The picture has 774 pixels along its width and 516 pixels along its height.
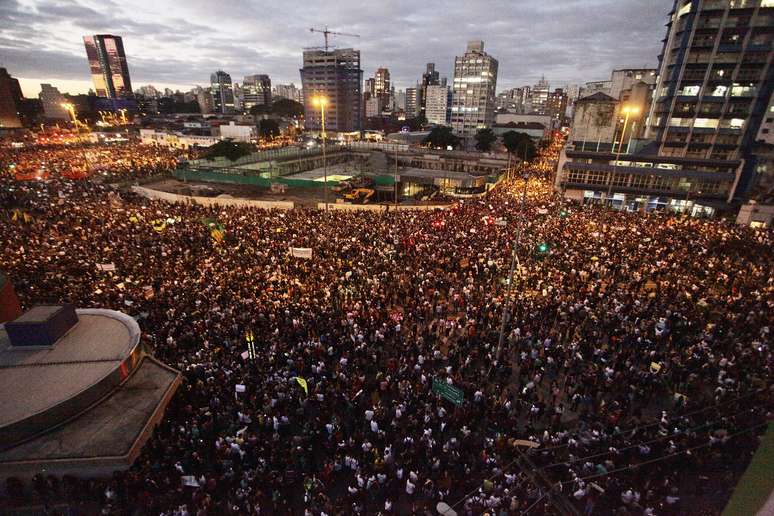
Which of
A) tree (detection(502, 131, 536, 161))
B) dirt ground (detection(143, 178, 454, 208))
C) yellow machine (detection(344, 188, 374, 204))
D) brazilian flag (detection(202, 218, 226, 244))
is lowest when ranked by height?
dirt ground (detection(143, 178, 454, 208))

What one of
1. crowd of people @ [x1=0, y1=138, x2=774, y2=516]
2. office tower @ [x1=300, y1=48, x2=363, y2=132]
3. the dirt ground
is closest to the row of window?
crowd of people @ [x1=0, y1=138, x2=774, y2=516]

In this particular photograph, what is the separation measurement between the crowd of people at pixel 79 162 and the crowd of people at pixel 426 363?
81.0ft

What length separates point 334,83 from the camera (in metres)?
122

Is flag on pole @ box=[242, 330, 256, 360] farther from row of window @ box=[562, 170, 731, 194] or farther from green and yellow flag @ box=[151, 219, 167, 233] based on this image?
row of window @ box=[562, 170, 731, 194]

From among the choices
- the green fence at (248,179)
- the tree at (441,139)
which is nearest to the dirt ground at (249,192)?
the green fence at (248,179)

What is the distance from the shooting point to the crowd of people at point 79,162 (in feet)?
144

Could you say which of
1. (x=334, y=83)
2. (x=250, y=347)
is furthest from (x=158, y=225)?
(x=334, y=83)

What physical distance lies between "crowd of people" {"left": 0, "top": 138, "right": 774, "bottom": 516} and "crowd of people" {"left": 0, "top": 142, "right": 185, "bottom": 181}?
24.7 meters

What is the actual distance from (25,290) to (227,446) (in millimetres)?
15027

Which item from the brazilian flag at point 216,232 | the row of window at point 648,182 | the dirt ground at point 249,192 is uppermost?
the row of window at point 648,182

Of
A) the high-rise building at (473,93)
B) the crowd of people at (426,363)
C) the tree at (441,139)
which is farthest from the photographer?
the high-rise building at (473,93)

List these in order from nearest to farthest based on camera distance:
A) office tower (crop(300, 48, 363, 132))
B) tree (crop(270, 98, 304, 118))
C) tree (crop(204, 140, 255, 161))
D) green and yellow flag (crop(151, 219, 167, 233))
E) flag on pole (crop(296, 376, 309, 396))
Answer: flag on pole (crop(296, 376, 309, 396)) < green and yellow flag (crop(151, 219, 167, 233)) < tree (crop(204, 140, 255, 161)) < office tower (crop(300, 48, 363, 132)) < tree (crop(270, 98, 304, 118))

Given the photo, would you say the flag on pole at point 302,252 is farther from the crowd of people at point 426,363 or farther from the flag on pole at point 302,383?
the flag on pole at point 302,383

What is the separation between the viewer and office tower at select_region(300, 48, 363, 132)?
4766 inches
